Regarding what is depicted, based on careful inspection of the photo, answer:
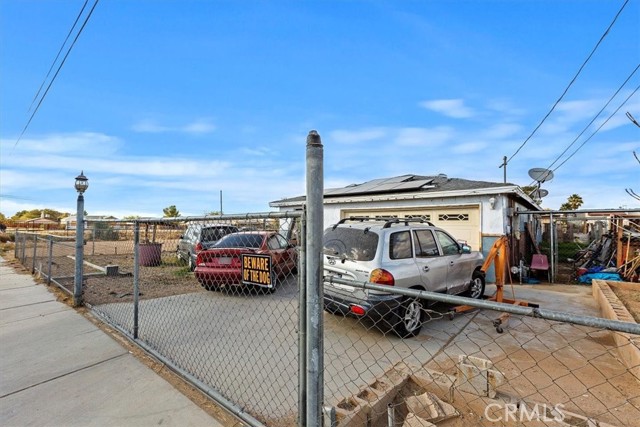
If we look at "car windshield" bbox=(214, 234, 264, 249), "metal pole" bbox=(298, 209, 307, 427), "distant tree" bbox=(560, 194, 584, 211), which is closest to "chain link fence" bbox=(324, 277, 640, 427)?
"metal pole" bbox=(298, 209, 307, 427)

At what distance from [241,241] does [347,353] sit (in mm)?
3599

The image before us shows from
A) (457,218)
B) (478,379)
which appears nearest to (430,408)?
(478,379)

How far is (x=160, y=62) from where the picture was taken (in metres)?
7.62

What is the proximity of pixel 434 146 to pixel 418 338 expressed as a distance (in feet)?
46.3

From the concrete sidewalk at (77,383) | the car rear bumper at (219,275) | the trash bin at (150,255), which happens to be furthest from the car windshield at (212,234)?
the concrete sidewalk at (77,383)

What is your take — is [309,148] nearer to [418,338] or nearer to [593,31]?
[418,338]

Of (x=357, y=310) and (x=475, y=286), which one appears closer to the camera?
(x=357, y=310)

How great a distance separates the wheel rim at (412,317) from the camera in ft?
16.2

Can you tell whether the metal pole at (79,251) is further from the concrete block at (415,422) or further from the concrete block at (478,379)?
the concrete block at (478,379)

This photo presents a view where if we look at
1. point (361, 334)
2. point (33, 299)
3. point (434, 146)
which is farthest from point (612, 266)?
point (33, 299)

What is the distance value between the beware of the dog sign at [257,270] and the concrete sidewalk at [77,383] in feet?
4.11

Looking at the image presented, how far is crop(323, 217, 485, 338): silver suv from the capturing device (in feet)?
15.6

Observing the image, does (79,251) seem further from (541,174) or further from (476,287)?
(541,174)

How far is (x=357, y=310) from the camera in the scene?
4660 mm
